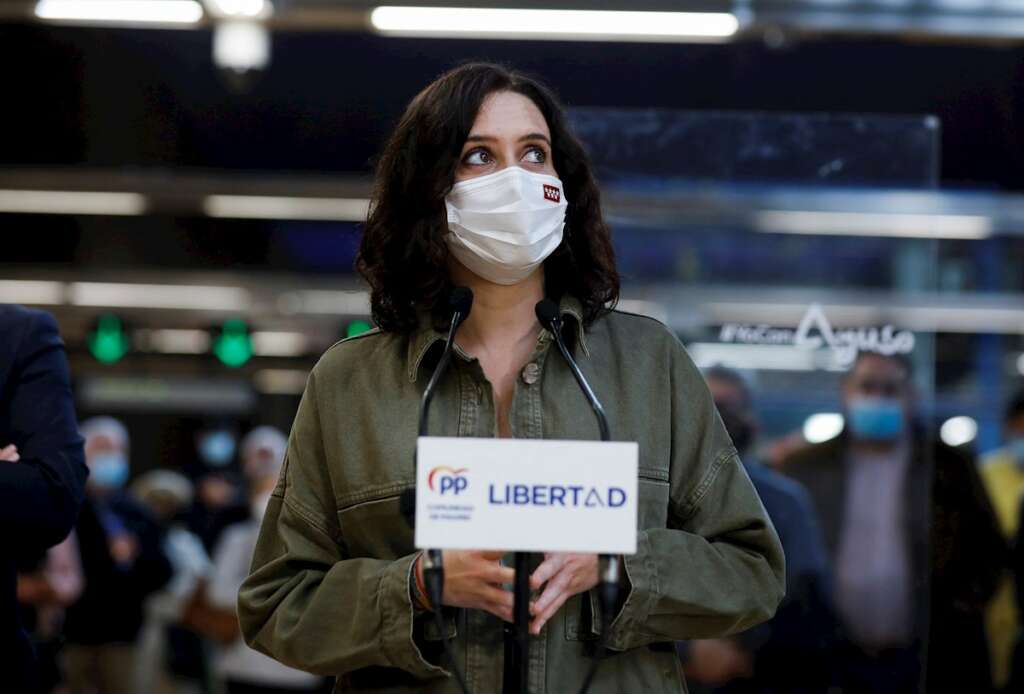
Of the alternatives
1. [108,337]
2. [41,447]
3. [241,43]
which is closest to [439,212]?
[41,447]

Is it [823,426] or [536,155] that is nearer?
[536,155]

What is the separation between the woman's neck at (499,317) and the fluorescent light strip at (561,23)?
121 inches

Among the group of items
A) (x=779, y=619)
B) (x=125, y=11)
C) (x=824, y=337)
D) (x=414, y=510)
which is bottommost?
(x=779, y=619)

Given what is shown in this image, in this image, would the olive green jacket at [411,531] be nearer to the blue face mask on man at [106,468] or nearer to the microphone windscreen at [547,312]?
the microphone windscreen at [547,312]

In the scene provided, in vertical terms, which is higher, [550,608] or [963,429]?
[963,429]

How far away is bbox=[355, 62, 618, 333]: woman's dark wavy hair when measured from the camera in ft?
7.16

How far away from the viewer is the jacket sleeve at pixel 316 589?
1.95m

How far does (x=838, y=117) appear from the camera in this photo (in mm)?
3955

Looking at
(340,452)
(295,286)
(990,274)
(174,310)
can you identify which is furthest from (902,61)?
(174,310)

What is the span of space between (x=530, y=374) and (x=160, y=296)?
10.3 meters

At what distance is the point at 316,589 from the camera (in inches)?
81.4

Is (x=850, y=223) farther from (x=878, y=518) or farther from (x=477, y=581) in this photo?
(x=477, y=581)

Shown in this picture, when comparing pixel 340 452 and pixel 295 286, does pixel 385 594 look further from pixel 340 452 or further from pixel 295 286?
pixel 295 286

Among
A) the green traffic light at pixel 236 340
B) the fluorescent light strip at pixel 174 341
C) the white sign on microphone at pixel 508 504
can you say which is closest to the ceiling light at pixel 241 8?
the white sign on microphone at pixel 508 504
